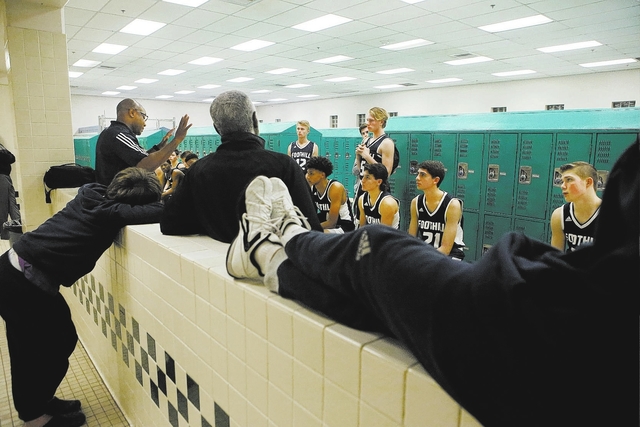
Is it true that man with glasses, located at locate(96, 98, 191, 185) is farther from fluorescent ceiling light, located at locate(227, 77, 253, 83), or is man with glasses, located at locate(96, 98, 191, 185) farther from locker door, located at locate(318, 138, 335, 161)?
fluorescent ceiling light, located at locate(227, 77, 253, 83)

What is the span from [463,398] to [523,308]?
0.56ft

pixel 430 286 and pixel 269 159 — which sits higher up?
pixel 269 159

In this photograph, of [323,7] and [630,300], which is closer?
[630,300]

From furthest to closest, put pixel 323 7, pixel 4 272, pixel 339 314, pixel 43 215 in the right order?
1. pixel 323 7
2. pixel 43 215
3. pixel 4 272
4. pixel 339 314

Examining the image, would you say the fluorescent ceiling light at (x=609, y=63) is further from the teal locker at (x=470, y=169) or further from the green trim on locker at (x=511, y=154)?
the teal locker at (x=470, y=169)

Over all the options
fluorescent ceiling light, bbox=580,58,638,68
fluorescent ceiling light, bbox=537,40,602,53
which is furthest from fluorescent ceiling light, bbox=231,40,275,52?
fluorescent ceiling light, bbox=580,58,638,68

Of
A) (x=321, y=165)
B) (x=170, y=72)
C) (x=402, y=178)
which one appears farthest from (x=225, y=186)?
(x=170, y=72)

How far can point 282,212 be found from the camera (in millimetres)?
1222

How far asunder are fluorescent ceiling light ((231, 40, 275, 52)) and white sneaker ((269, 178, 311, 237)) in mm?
7942

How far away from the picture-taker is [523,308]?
0.55 metres

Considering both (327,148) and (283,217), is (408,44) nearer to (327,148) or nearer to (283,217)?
(327,148)

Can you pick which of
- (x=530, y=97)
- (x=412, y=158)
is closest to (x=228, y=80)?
(x=530, y=97)

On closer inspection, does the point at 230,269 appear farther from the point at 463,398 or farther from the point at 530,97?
the point at 530,97

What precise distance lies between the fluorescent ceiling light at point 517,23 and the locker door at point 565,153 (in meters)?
3.76
